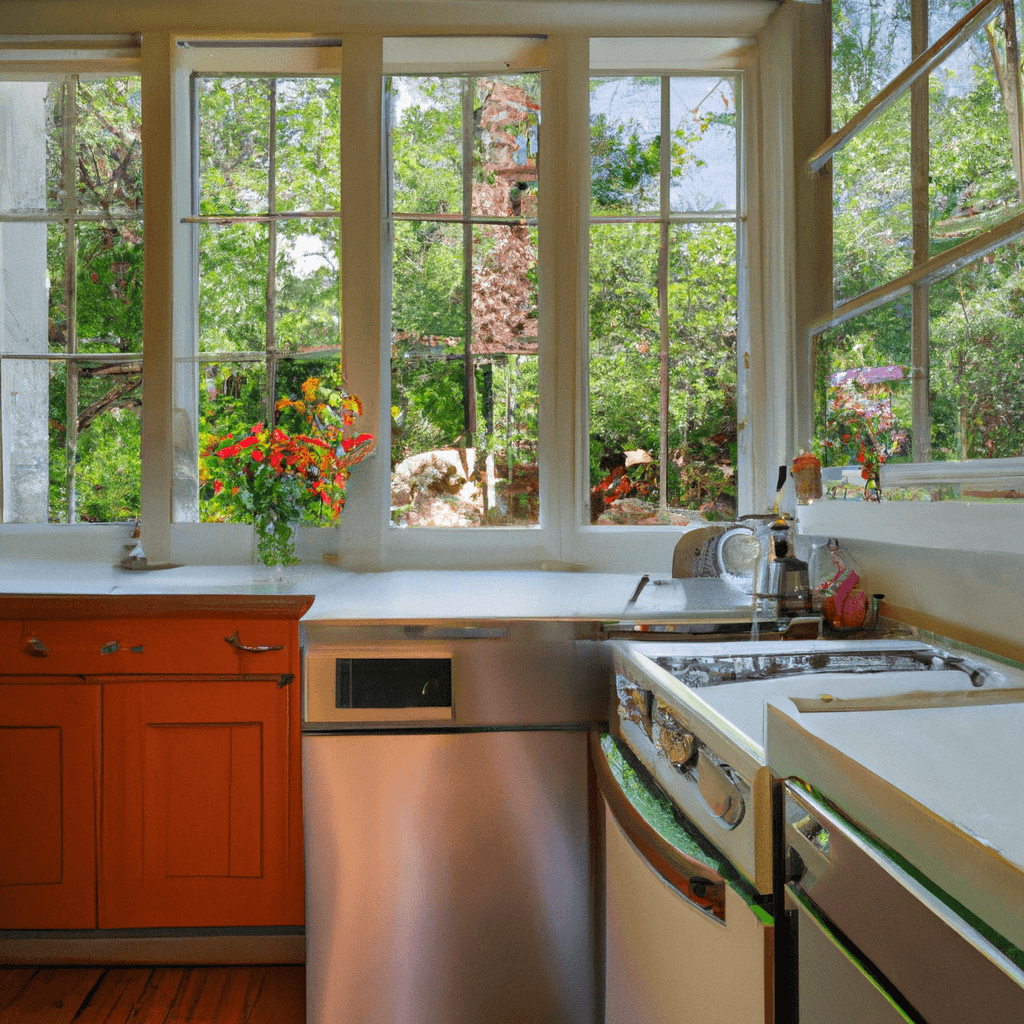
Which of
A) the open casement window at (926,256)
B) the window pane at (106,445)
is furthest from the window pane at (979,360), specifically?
the window pane at (106,445)

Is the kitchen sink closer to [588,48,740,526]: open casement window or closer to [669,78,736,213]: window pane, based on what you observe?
[588,48,740,526]: open casement window

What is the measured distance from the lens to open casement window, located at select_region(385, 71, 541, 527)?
2.21 meters

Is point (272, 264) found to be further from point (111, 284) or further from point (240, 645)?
point (240, 645)

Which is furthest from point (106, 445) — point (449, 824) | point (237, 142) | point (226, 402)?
point (449, 824)

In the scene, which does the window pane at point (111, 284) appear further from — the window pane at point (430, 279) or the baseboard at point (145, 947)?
the baseboard at point (145, 947)

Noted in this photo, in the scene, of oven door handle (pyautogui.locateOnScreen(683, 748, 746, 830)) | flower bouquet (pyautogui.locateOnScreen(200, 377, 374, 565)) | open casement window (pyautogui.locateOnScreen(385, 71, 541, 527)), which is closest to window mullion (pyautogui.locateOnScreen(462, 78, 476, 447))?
open casement window (pyautogui.locateOnScreen(385, 71, 541, 527))

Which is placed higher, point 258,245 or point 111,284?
point 258,245

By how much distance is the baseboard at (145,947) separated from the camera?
69.4 inches

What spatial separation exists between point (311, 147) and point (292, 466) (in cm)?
97

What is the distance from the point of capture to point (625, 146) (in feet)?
7.18

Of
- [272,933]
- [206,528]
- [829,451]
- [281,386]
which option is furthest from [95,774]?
[829,451]

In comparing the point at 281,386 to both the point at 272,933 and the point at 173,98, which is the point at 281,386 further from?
the point at 272,933

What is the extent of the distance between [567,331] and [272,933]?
65.9 inches

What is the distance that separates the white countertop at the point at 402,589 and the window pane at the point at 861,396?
14.5 inches
